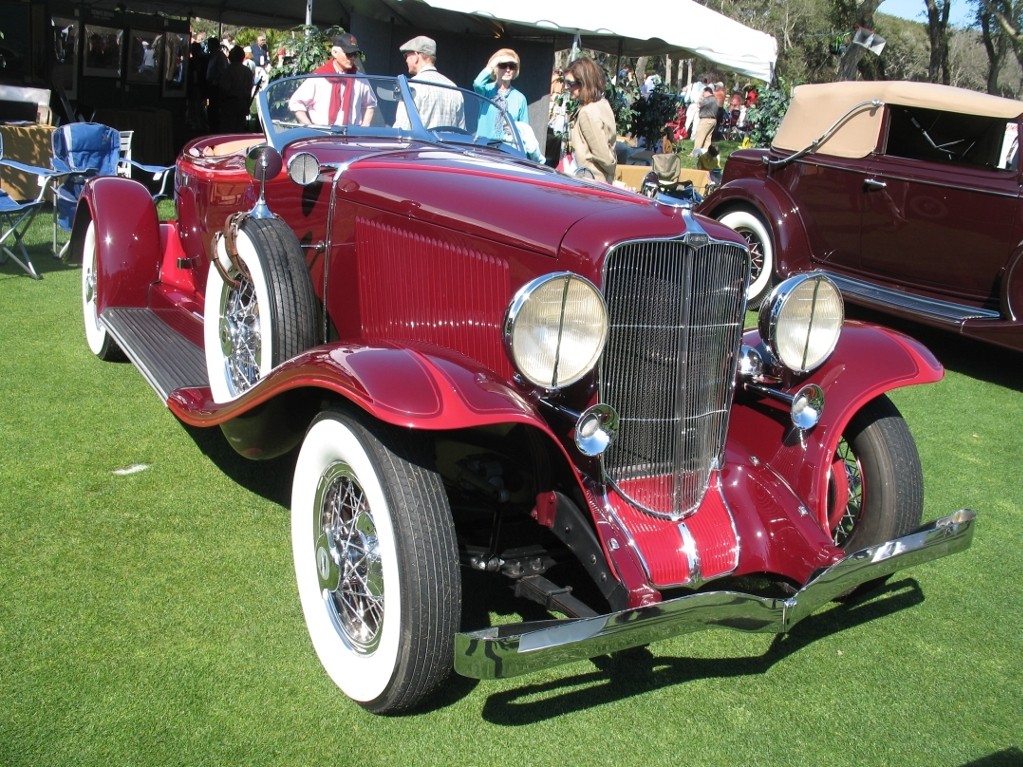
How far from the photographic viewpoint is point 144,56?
45.2 feet

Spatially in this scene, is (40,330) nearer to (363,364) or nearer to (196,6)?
(363,364)

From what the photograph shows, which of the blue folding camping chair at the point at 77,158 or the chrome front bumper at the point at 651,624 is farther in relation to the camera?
the blue folding camping chair at the point at 77,158

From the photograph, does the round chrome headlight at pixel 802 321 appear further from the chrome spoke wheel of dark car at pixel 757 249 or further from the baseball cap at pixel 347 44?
the chrome spoke wheel of dark car at pixel 757 249

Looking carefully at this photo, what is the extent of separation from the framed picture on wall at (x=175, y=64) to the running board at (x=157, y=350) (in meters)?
10.8

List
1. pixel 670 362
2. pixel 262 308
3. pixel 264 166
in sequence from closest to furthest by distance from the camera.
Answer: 1. pixel 670 362
2. pixel 262 308
3. pixel 264 166

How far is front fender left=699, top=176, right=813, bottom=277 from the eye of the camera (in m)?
7.64

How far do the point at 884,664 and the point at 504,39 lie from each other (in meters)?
10.2

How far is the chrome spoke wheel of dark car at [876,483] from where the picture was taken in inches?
122

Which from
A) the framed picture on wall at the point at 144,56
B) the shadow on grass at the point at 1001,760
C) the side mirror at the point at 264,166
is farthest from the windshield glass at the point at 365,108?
the framed picture on wall at the point at 144,56

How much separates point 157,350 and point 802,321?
9.29 ft

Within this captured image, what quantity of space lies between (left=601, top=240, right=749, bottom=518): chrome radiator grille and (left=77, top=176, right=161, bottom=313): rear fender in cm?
319

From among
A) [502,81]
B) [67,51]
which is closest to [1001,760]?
[502,81]

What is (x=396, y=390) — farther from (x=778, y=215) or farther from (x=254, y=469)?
(x=778, y=215)

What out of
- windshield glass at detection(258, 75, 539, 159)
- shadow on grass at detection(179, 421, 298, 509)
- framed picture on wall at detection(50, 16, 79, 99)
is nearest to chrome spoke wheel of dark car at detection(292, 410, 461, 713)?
shadow on grass at detection(179, 421, 298, 509)
